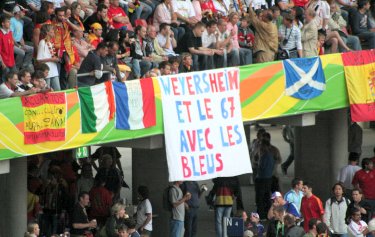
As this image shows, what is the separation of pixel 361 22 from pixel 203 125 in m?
7.78

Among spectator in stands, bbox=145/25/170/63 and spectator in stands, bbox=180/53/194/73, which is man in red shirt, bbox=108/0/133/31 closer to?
spectator in stands, bbox=145/25/170/63

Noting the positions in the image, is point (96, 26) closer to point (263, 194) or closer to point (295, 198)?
point (295, 198)

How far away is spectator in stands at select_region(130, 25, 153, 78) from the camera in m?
23.4

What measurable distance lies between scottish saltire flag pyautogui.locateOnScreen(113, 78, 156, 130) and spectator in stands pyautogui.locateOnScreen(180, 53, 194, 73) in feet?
5.21

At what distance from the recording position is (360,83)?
26844 millimetres

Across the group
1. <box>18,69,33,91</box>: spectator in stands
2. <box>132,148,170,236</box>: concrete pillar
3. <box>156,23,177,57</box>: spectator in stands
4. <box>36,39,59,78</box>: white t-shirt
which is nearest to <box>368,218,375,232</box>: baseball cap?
<box>132,148,170,236</box>: concrete pillar

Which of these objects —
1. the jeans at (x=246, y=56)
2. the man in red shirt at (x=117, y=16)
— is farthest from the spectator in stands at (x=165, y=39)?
the jeans at (x=246, y=56)

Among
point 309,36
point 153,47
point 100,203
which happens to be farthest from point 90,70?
point 309,36

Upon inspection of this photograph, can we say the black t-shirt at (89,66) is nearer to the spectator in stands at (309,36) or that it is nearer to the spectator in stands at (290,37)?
the spectator in stands at (290,37)

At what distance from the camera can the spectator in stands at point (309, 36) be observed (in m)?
26.7

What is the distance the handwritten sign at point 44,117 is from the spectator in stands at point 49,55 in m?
1.37

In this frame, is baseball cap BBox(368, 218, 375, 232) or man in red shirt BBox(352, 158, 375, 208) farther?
man in red shirt BBox(352, 158, 375, 208)

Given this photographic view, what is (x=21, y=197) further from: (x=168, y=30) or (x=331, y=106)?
(x=331, y=106)

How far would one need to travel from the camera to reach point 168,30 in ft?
80.8
